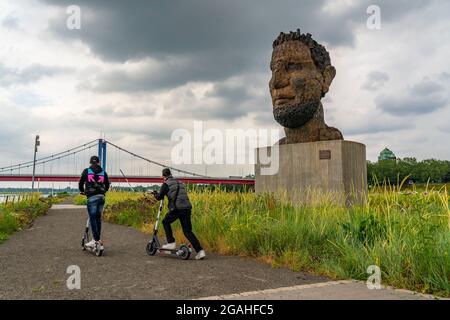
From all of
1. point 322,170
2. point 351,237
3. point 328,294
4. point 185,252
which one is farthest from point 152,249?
point 322,170

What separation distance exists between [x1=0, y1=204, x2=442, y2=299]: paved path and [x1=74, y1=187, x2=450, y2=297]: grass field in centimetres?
38

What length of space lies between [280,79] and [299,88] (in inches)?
29.2

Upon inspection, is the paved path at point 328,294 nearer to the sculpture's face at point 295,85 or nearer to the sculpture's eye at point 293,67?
the sculpture's face at point 295,85

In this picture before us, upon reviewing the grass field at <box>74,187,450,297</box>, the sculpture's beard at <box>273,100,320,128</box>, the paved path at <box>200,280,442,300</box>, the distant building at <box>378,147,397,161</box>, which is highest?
the distant building at <box>378,147,397,161</box>

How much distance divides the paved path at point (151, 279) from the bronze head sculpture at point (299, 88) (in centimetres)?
689

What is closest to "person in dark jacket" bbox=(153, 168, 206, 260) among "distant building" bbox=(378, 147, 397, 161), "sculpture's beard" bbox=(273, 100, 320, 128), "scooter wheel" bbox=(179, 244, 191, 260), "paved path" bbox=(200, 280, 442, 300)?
"scooter wheel" bbox=(179, 244, 191, 260)

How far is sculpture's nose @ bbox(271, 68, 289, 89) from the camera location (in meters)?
13.2

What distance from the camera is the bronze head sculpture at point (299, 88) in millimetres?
13000

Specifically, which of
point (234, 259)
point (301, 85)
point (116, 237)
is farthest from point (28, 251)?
point (301, 85)

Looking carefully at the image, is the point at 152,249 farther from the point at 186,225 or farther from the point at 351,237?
the point at 351,237

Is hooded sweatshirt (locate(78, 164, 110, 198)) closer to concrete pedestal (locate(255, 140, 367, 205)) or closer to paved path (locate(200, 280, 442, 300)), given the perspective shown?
paved path (locate(200, 280, 442, 300))

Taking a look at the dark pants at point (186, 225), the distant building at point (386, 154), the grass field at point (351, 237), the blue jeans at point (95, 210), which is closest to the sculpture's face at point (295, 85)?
the grass field at point (351, 237)
